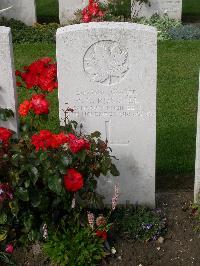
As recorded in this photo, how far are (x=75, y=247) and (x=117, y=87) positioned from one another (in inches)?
53.1

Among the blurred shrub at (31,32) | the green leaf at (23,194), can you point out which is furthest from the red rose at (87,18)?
the green leaf at (23,194)

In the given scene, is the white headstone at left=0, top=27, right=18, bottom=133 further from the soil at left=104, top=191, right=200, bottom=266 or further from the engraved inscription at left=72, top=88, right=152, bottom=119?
the soil at left=104, top=191, right=200, bottom=266

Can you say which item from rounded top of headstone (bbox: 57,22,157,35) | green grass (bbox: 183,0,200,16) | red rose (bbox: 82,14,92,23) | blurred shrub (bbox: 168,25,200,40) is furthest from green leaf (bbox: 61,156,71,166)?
Result: green grass (bbox: 183,0,200,16)

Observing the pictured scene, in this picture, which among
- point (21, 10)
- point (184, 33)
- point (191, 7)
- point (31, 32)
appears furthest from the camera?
point (191, 7)

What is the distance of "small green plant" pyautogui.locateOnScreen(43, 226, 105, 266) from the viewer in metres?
4.43

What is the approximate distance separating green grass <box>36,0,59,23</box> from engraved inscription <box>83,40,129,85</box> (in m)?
8.05

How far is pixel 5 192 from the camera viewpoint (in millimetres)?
4285

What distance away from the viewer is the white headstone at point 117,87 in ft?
15.2

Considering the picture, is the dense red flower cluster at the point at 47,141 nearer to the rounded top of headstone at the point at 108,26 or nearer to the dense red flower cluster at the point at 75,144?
the dense red flower cluster at the point at 75,144

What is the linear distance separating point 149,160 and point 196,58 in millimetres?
4763

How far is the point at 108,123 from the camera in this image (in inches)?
194

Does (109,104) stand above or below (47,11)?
above

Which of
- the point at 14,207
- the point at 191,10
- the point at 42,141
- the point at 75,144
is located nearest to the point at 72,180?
the point at 75,144

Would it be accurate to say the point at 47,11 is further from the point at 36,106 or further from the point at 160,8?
the point at 36,106
